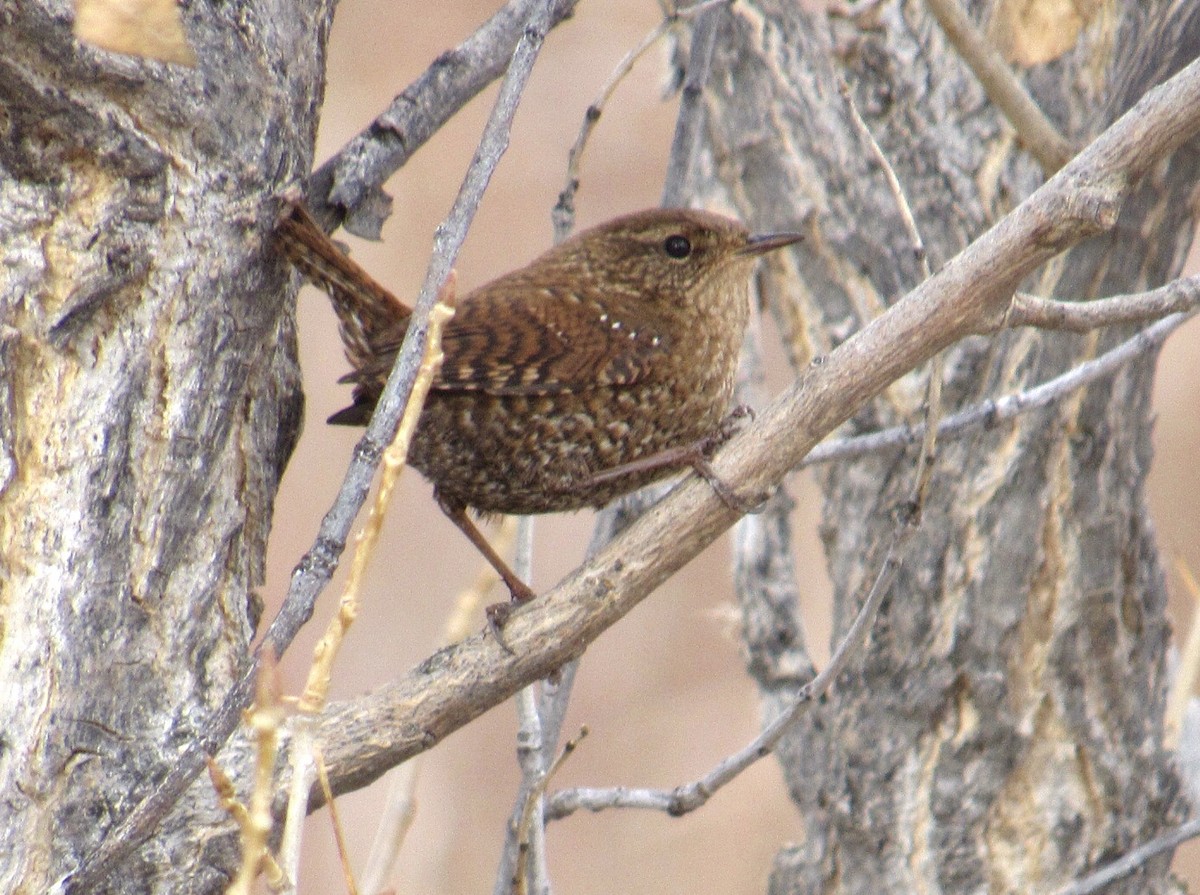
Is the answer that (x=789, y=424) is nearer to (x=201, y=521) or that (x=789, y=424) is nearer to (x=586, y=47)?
(x=201, y=521)

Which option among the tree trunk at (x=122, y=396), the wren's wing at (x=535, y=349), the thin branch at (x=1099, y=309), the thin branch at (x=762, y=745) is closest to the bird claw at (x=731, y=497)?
the thin branch at (x=762, y=745)

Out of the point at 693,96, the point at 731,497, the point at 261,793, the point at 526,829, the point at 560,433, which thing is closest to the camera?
the point at 261,793

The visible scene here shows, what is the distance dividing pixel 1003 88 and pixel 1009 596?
1.09m

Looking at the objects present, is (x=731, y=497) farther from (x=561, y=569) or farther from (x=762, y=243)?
(x=561, y=569)

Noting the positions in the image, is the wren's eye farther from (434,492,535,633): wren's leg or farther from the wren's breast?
(434,492,535,633): wren's leg

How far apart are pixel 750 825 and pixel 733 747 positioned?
37cm

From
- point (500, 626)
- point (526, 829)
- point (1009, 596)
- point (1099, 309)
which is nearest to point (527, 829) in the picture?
point (526, 829)

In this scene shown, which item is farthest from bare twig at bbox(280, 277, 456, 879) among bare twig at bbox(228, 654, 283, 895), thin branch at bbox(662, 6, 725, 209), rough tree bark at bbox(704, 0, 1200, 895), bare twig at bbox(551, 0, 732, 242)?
rough tree bark at bbox(704, 0, 1200, 895)

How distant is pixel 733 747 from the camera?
6762 millimetres

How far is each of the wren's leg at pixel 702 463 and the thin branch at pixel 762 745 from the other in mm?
276

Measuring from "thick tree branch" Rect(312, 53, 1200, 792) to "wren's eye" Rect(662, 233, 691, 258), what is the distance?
0.94 metres

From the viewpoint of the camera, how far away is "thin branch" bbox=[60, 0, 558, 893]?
1.63 meters

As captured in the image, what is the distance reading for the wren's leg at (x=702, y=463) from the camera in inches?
80.2

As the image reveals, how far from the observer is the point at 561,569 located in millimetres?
6531
